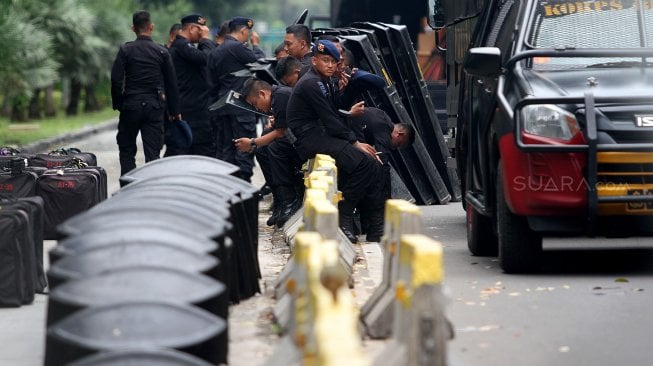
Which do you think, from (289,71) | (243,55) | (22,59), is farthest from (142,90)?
(22,59)

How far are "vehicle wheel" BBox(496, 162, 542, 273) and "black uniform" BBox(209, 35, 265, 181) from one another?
21.6 feet

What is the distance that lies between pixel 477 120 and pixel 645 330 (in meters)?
3.98

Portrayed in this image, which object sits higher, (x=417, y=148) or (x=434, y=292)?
(x=434, y=292)

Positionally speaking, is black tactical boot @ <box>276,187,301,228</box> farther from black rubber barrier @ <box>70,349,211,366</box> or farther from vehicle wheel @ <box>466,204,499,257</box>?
black rubber barrier @ <box>70,349,211,366</box>

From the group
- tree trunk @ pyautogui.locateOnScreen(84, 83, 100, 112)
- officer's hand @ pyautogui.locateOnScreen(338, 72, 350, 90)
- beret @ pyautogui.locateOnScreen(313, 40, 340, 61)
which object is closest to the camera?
beret @ pyautogui.locateOnScreen(313, 40, 340, 61)

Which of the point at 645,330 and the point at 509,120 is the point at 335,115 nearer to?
the point at 509,120

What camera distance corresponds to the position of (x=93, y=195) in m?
13.6

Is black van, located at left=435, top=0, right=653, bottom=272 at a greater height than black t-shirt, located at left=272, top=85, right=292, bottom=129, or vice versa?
black van, located at left=435, top=0, right=653, bottom=272

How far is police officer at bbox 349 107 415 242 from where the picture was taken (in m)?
13.0

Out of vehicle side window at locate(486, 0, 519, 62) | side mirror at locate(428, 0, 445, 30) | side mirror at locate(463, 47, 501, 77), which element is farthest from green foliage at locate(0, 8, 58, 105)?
side mirror at locate(463, 47, 501, 77)

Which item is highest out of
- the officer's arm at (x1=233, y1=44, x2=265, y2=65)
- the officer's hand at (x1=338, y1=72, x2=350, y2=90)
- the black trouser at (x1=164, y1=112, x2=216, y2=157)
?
the officer's hand at (x1=338, y1=72, x2=350, y2=90)

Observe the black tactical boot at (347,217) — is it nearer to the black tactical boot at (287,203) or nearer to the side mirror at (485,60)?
the black tactical boot at (287,203)

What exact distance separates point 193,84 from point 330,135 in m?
6.59

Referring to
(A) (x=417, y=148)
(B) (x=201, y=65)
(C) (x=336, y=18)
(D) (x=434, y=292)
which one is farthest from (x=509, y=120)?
(C) (x=336, y=18)
